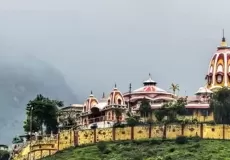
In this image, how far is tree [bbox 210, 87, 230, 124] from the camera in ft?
328

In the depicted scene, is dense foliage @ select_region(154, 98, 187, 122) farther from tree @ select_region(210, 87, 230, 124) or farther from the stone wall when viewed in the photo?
the stone wall

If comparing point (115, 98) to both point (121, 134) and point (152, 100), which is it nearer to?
point (152, 100)

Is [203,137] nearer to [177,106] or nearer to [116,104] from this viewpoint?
[177,106]

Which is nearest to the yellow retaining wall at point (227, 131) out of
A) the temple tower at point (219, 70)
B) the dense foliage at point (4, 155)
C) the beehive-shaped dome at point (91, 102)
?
the temple tower at point (219, 70)

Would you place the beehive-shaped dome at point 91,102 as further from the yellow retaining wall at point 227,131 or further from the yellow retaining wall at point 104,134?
the yellow retaining wall at point 227,131

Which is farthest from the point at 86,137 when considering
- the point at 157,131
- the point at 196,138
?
the point at 196,138

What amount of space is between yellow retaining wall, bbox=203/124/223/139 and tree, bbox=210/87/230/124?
4.21 meters

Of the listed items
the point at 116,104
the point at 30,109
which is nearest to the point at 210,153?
the point at 116,104

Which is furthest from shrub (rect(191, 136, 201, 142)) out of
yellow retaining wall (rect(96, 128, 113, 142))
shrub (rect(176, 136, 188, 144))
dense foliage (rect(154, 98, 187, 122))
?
yellow retaining wall (rect(96, 128, 113, 142))

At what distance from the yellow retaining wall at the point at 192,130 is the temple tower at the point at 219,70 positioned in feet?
71.5

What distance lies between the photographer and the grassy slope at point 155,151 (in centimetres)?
9038

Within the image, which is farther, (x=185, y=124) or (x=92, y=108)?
(x=92, y=108)

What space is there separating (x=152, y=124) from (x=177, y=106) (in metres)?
5.45

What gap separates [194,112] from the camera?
10731cm
